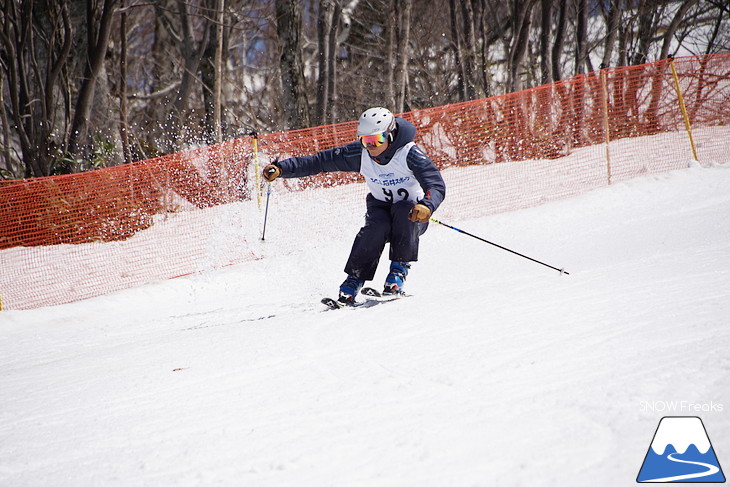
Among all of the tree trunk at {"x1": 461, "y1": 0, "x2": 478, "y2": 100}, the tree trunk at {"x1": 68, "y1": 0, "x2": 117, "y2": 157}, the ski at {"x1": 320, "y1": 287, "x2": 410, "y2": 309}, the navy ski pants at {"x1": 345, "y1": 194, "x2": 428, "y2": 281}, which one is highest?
the tree trunk at {"x1": 461, "y1": 0, "x2": 478, "y2": 100}

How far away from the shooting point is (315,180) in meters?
10.2

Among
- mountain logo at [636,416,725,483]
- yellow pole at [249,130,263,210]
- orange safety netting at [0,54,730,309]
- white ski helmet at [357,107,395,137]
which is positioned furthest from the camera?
yellow pole at [249,130,263,210]

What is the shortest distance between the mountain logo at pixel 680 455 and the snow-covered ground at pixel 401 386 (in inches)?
1.3

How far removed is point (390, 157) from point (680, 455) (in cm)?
348

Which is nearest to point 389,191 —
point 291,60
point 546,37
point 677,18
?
point 291,60

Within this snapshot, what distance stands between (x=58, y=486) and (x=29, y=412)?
1.10m

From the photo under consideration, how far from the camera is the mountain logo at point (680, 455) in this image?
1903 millimetres

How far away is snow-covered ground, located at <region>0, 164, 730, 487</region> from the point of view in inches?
83.7

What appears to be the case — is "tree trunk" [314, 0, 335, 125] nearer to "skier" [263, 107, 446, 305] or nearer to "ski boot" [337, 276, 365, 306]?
"skier" [263, 107, 446, 305]

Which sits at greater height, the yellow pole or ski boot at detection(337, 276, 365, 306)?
the yellow pole

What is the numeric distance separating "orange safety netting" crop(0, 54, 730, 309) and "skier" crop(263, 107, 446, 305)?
368 cm

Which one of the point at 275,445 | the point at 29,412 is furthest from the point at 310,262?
the point at 275,445

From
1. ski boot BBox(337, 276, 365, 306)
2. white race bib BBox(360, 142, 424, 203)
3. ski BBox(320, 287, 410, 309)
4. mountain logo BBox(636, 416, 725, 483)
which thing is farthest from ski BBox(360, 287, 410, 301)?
mountain logo BBox(636, 416, 725, 483)

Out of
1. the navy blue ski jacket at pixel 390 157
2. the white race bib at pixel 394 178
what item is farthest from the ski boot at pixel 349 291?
the navy blue ski jacket at pixel 390 157
